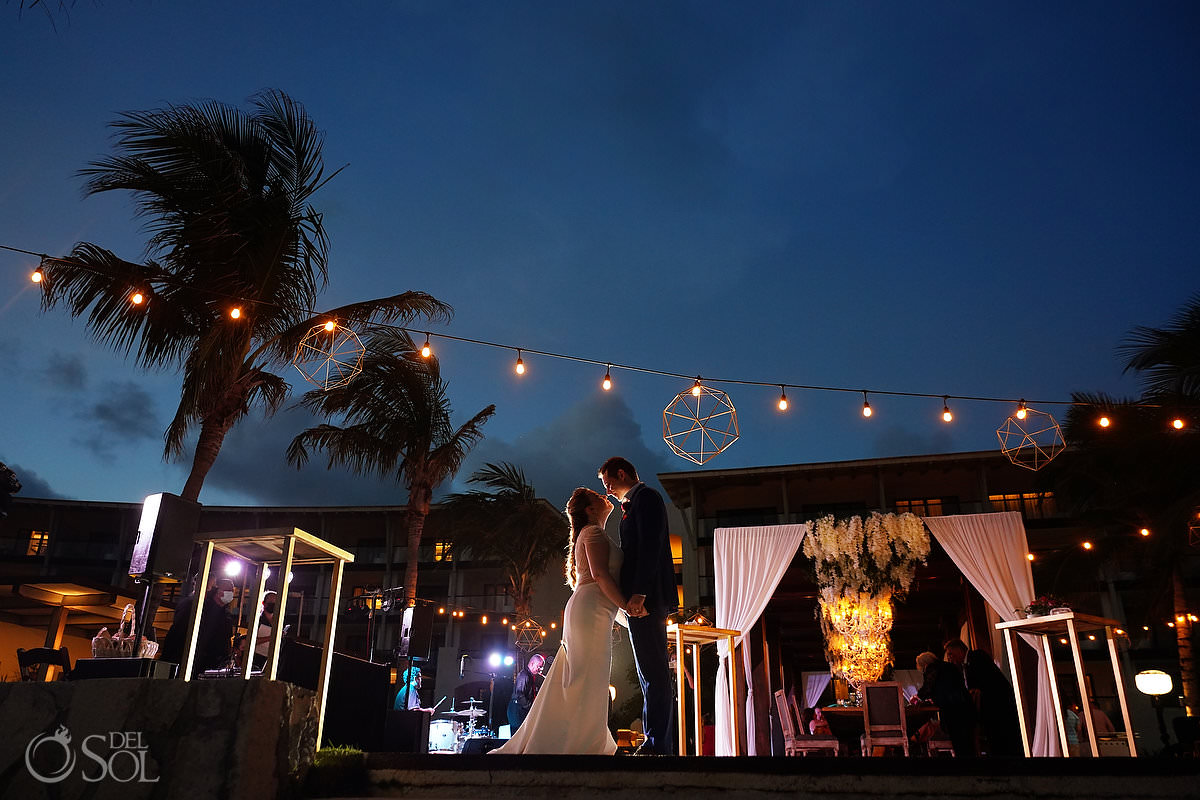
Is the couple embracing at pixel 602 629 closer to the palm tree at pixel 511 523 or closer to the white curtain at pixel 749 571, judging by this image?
the white curtain at pixel 749 571

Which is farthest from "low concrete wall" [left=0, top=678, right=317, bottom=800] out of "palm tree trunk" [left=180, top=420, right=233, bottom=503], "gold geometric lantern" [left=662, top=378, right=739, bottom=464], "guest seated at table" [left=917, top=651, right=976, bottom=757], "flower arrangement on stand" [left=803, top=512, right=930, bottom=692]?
"flower arrangement on stand" [left=803, top=512, right=930, bottom=692]

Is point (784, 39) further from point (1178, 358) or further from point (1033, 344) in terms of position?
point (1033, 344)

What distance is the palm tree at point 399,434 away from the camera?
39.8ft

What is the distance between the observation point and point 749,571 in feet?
34.7

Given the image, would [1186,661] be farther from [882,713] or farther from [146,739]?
[146,739]

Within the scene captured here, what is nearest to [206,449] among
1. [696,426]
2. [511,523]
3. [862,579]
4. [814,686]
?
[696,426]

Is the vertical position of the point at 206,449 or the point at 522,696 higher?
the point at 206,449

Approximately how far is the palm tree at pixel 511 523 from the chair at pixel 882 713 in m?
12.0

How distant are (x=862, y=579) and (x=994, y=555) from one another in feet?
5.18

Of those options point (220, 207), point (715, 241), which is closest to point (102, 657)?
point (220, 207)

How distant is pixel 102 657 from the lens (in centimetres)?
475

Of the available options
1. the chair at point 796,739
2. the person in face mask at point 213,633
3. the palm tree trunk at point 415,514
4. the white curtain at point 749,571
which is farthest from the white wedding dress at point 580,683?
the palm tree trunk at point 415,514

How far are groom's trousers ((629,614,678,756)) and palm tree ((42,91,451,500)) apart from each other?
482cm

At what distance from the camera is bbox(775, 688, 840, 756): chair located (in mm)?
8812
